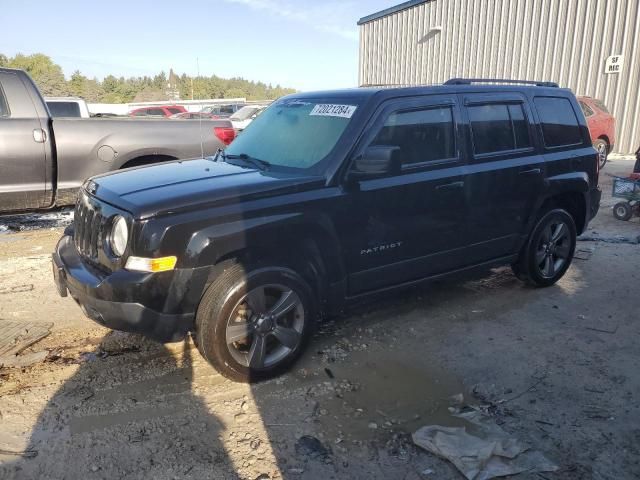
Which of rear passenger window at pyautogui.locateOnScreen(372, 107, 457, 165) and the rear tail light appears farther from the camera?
the rear tail light

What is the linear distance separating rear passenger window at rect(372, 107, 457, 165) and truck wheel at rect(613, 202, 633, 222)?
5.25 metres

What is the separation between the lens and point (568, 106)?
5098 mm

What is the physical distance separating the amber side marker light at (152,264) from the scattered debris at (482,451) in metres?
1.66

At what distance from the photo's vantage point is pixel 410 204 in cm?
388

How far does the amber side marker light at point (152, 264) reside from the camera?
2965mm

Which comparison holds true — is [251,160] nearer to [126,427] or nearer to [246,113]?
[126,427]

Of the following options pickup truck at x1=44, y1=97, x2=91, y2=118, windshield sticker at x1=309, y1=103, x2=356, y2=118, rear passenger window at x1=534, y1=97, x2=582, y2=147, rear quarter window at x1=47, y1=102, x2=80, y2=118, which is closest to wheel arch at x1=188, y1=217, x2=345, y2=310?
windshield sticker at x1=309, y1=103, x2=356, y2=118

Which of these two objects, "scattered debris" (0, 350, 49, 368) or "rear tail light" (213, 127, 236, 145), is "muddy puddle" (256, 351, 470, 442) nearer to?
"scattered debris" (0, 350, 49, 368)

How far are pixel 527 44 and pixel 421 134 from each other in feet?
55.1

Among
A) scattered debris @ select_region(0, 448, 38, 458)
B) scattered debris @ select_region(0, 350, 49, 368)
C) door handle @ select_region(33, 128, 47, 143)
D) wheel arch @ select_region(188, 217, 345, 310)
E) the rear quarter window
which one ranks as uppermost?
the rear quarter window

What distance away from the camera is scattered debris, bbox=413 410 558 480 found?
2629 millimetres

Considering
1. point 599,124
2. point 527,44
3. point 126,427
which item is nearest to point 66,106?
point 126,427

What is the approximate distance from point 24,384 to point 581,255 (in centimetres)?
581

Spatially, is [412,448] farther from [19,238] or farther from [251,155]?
[19,238]
